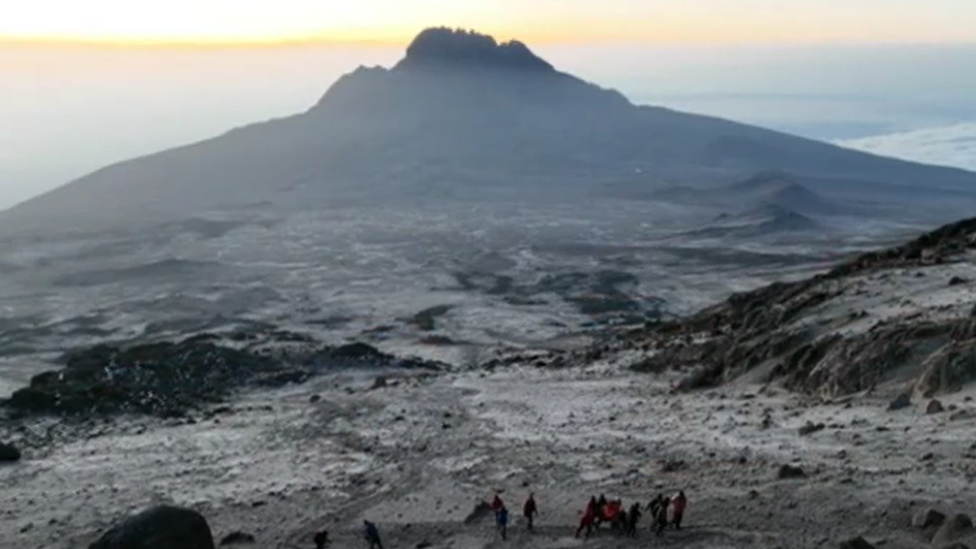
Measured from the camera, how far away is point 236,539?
18297 millimetres

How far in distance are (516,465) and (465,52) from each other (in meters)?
152

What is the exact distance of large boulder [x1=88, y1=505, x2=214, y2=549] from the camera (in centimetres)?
1594

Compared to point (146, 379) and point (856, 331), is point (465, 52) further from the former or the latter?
point (856, 331)

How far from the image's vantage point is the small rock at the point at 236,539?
18.2 meters

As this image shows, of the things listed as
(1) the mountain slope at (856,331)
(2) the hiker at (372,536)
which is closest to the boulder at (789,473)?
(1) the mountain slope at (856,331)

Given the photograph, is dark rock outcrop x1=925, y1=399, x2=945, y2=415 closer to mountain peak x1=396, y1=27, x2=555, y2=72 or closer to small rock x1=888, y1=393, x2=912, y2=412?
small rock x1=888, y1=393, x2=912, y2=412

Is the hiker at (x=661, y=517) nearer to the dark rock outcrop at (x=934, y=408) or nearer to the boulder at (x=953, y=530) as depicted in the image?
the boulder at (x=953, y=530)

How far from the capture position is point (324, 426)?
2783 centimetres

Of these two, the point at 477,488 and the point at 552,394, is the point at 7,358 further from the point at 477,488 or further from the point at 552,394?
the point at 477,488

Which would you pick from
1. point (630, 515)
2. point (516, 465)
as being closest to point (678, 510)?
point (630, 515)

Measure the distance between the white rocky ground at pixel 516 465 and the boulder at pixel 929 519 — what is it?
223mm

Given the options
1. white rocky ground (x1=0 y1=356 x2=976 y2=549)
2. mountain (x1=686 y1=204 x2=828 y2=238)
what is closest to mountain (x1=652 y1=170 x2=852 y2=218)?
mountain (x1=686 y1=204 x2=828 y2=238)

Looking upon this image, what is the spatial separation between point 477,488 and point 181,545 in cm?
598

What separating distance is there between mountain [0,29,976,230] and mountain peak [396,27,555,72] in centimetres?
22
